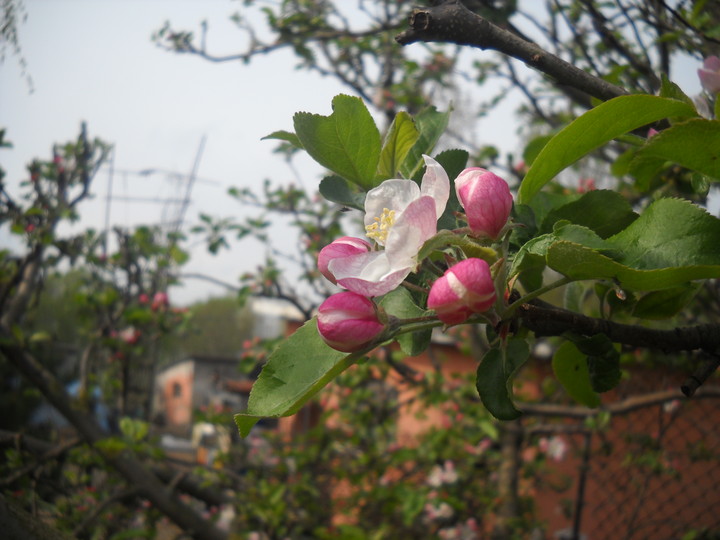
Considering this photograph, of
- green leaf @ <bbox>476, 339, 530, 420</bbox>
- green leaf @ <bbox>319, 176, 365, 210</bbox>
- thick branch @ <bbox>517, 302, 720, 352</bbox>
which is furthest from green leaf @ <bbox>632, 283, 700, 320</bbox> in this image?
green leaf @ <bbox>319, 176, 365, 210</bbox>

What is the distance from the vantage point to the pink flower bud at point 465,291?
58 cm

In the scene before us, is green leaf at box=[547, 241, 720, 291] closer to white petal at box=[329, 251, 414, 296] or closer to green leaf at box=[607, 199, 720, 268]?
green leaf at box=[607, 199, 720, 268]

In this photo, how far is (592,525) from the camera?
4.72 meters

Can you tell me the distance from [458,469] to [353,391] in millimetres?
886

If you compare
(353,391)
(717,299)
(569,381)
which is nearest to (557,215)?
(569,381)

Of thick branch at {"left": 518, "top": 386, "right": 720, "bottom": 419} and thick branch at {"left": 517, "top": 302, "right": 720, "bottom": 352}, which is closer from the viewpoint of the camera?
thick branch at {"left": 517, "top": 302, "right": 720, "bottom": 352}

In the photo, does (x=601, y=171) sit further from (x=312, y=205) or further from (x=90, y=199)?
(x=90, y=199)

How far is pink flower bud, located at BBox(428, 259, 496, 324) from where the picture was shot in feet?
1.90

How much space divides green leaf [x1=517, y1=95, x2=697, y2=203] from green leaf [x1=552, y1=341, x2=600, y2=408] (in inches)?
12.7

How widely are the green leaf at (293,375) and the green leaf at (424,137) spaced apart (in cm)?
26

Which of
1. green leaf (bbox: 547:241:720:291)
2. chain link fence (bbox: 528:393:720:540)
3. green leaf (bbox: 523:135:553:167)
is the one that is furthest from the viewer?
chain link fence (bbox: 528:393:720:540)

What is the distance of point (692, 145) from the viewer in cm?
59

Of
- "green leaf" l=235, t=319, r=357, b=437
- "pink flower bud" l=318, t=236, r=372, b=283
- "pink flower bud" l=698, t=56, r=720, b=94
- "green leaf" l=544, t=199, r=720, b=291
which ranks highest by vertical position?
"pink flower bud" l=698, t=56, r=720, b=94

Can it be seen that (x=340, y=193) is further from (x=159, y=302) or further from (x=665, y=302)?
(x=159, y=302)
